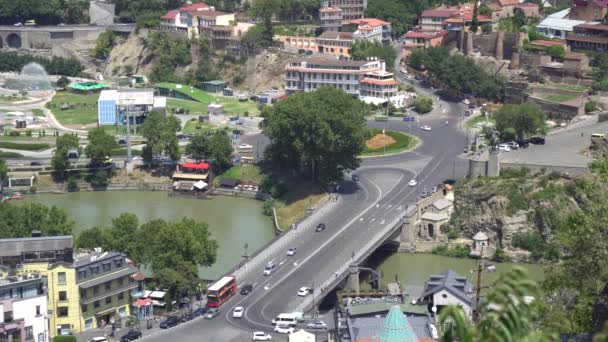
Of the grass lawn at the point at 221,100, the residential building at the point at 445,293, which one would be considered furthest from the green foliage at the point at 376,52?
the residential building at the point at 445,293

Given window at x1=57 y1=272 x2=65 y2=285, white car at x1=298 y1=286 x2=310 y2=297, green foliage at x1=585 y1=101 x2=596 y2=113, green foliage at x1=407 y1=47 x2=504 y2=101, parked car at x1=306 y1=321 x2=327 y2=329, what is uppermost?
green foliage at x1=407 y1=47 x2=504 y2=101

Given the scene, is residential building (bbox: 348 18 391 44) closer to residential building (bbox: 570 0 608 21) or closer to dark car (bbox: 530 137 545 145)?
residential building (bbox: 570 0 608 21)

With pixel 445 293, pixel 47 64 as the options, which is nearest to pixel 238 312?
pixel 445 293

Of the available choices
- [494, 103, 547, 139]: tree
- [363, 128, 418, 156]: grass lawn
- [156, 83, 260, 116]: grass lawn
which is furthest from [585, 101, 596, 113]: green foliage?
[156, 83, 260, 116]: grass lawn

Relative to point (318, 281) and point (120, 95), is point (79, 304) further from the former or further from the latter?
point (120, 95)

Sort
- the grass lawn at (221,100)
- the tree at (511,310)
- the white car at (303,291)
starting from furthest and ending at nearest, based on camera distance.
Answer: the grass lawn at (221,100) → the white car at (303,291) → the tree at (511,310)

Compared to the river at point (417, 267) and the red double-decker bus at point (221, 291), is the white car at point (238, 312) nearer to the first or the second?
the red double-decker bus at point (221, 291)
